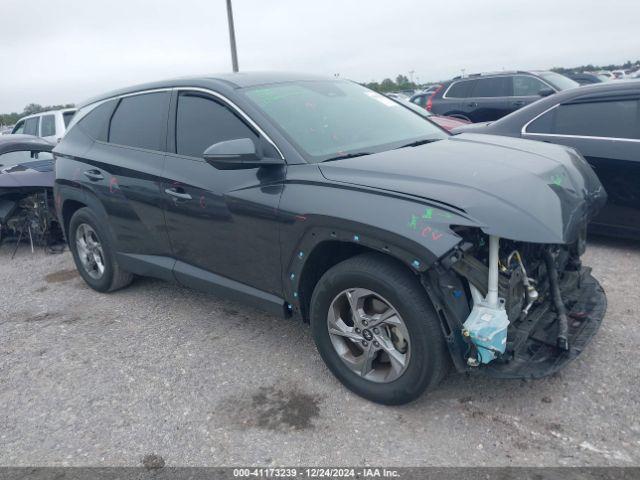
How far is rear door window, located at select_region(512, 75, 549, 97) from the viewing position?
35.0ft

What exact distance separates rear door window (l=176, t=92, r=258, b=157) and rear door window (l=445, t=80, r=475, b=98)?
873 cm

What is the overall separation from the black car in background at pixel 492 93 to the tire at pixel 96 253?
8.37 m

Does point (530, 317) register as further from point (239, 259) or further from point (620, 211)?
point (620, 211)

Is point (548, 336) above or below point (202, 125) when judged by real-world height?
below

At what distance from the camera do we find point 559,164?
10.8 feet

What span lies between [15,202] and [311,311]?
524 cm

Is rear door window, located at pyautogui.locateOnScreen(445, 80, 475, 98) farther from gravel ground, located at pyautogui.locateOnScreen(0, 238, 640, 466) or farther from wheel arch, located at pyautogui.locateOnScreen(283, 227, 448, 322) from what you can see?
wheel arch, located at pyautogui.locateOnScreen(283, 227, 448, 322)

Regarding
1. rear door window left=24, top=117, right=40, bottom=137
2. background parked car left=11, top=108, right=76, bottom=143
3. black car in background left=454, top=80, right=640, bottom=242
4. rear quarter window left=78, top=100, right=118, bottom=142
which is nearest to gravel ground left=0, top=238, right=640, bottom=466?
black car in background left=454, top=80, right=640, bottom=242

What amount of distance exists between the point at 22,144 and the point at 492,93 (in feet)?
27.7

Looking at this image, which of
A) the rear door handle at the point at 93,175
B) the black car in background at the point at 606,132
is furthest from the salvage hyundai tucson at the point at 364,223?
the black car in background at the point at 606,132

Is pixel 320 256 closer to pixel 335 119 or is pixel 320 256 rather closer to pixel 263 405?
pixel 263 405

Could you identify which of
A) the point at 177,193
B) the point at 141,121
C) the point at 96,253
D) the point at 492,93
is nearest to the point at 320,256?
the point at 177,193

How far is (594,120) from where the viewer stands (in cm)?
521

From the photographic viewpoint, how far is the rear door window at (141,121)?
4211 millimetres
